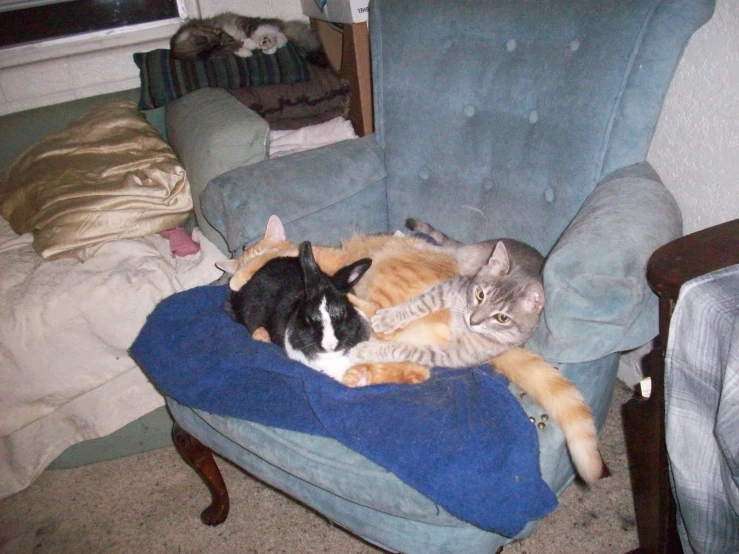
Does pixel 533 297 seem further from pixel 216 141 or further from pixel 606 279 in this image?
pixel 216 141

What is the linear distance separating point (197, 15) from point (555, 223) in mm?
2286

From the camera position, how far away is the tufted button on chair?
102 centimetres

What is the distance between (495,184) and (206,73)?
1.39 metres

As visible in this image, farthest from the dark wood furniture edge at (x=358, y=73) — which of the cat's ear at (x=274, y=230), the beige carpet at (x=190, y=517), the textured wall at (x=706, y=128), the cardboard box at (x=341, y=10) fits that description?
the beige carpet at (x=190, y=517)

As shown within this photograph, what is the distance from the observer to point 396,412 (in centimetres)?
103

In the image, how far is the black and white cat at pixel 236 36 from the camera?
2338 millimetres

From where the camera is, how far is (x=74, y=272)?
5.40 feet

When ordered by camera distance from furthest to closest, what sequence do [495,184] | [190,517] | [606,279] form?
[190,517] → [495,184] → [606,279]

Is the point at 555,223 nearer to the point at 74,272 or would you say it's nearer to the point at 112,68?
the point at 74,272

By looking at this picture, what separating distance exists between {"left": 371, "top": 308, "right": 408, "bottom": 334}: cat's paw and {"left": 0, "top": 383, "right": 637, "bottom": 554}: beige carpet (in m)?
0.70

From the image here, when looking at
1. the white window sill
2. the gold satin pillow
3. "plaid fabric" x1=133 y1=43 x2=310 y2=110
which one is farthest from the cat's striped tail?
the white window sill

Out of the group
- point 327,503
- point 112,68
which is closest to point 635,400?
point 327,503

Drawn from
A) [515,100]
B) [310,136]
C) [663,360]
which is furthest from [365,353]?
[310,136]

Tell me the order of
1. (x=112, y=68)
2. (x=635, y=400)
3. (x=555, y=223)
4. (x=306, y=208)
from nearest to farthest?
(x=635, y=400) → (x=555, y=223) → (x=306, y=208) → (x=112, y=68)
